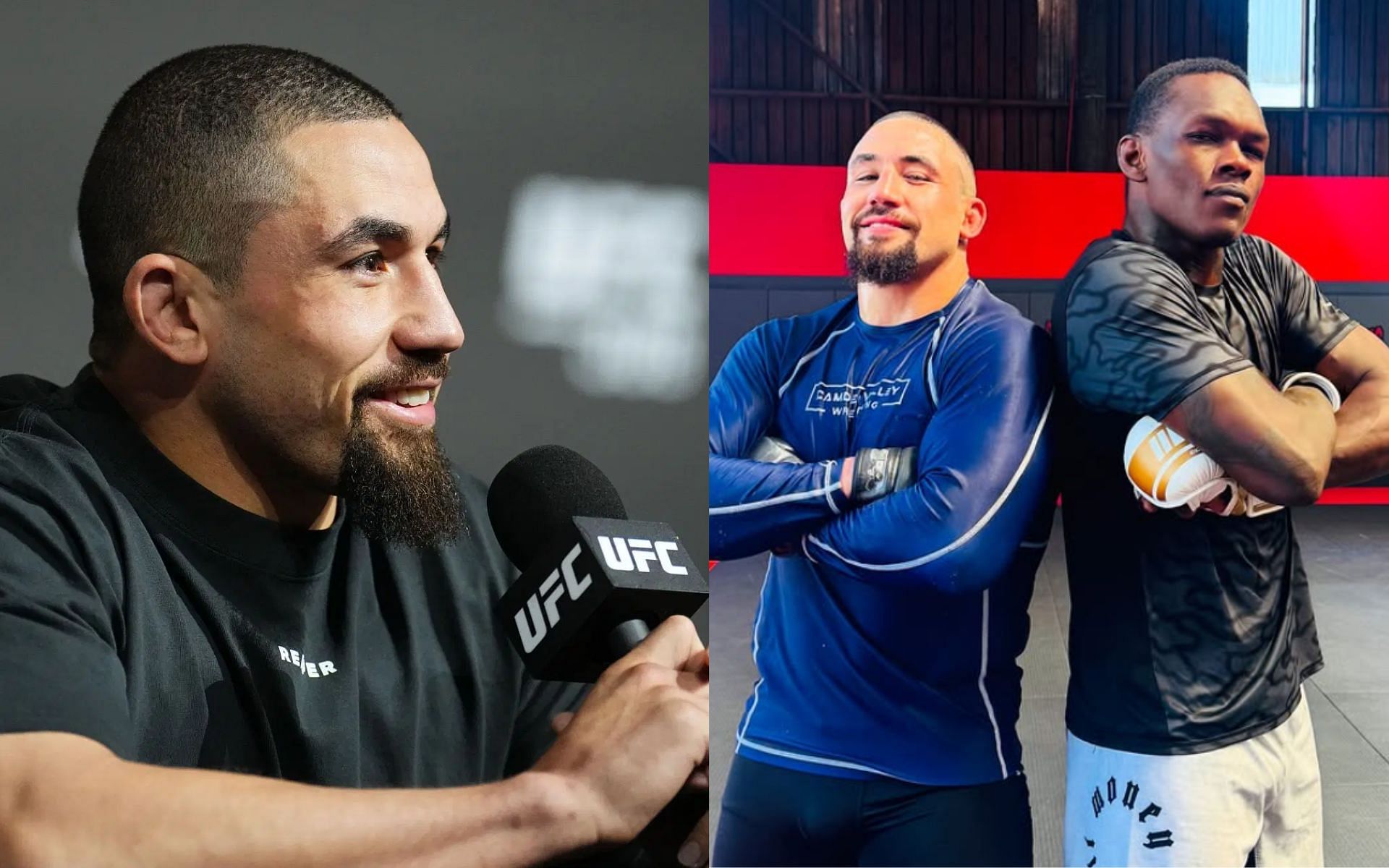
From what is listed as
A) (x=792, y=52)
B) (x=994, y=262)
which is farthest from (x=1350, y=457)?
(x=792, y=52)

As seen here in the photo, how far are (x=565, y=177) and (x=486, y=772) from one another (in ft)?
3.21

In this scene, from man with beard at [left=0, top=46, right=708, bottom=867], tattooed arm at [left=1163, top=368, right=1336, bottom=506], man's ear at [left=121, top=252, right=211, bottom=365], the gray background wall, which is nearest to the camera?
man with beard at [left=0, top=46, right=708, bottom=867]

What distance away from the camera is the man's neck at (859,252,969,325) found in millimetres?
2299

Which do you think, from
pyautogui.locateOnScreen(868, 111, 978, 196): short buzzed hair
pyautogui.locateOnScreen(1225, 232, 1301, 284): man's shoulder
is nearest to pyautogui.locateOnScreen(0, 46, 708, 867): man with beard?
pyautogui.locateOnScreen(868, 111, 978, 196): short buzzed hair

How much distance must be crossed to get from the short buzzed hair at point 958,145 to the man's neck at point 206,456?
4.10ft

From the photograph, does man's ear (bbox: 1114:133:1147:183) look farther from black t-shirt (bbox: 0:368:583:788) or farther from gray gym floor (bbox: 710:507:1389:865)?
black t-shirt (bbox: 0:368:583:788)

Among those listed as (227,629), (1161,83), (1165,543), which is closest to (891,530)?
(1165,543)

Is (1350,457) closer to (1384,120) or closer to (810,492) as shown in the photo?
(1384,120)

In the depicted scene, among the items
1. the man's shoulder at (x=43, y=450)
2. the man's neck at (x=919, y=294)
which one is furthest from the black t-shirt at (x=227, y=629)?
the man's neck at (x=919, y=294)

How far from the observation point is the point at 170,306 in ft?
5.69

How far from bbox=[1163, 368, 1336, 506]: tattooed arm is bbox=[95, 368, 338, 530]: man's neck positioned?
1.47m

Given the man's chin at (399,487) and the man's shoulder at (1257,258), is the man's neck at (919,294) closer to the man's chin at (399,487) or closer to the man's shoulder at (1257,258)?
the man's shoulder at (1257,258)

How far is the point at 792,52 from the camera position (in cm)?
233

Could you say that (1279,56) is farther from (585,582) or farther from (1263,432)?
(585,582)
